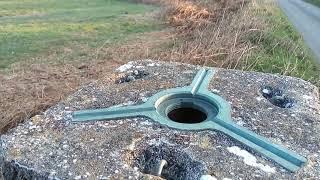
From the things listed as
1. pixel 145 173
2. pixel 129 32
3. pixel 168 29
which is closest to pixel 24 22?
pixel 129 32

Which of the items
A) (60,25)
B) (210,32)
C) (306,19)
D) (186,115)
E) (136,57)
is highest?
(186,115)

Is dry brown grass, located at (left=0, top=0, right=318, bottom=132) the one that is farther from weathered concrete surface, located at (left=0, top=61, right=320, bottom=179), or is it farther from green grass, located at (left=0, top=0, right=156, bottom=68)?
weathered concrete surface, located at (left=0, top=61, right=320, bottom=179)

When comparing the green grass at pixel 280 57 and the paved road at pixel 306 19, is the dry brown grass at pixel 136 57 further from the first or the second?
the paved road at pixel 306 19

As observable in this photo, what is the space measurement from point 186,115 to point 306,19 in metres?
10.2

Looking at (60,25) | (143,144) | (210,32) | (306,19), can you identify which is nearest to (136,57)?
(210,32)

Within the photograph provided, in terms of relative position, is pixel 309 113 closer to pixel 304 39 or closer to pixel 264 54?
pixel 264 54

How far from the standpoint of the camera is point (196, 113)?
12.7 ft

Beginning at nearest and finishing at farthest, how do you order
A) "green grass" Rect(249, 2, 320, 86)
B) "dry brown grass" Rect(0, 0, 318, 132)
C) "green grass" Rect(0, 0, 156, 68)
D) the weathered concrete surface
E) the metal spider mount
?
the weathered concrete surface, the metal spider mount, "dry brown grass" Rect(0, 0, 318, 132), "green grass" Rect(249, 2, 320, 86), "green grass" Rect(0, 0, 156, 68)

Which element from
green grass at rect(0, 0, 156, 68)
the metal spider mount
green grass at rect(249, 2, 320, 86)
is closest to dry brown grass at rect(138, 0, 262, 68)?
green grass at rect(249, 2, 320, 86)

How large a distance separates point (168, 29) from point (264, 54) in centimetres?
299

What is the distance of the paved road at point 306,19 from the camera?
33.5ft

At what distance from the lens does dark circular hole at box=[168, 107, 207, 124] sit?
388cm

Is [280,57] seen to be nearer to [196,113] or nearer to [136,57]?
[136,57]

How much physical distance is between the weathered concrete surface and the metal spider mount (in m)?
0.06
